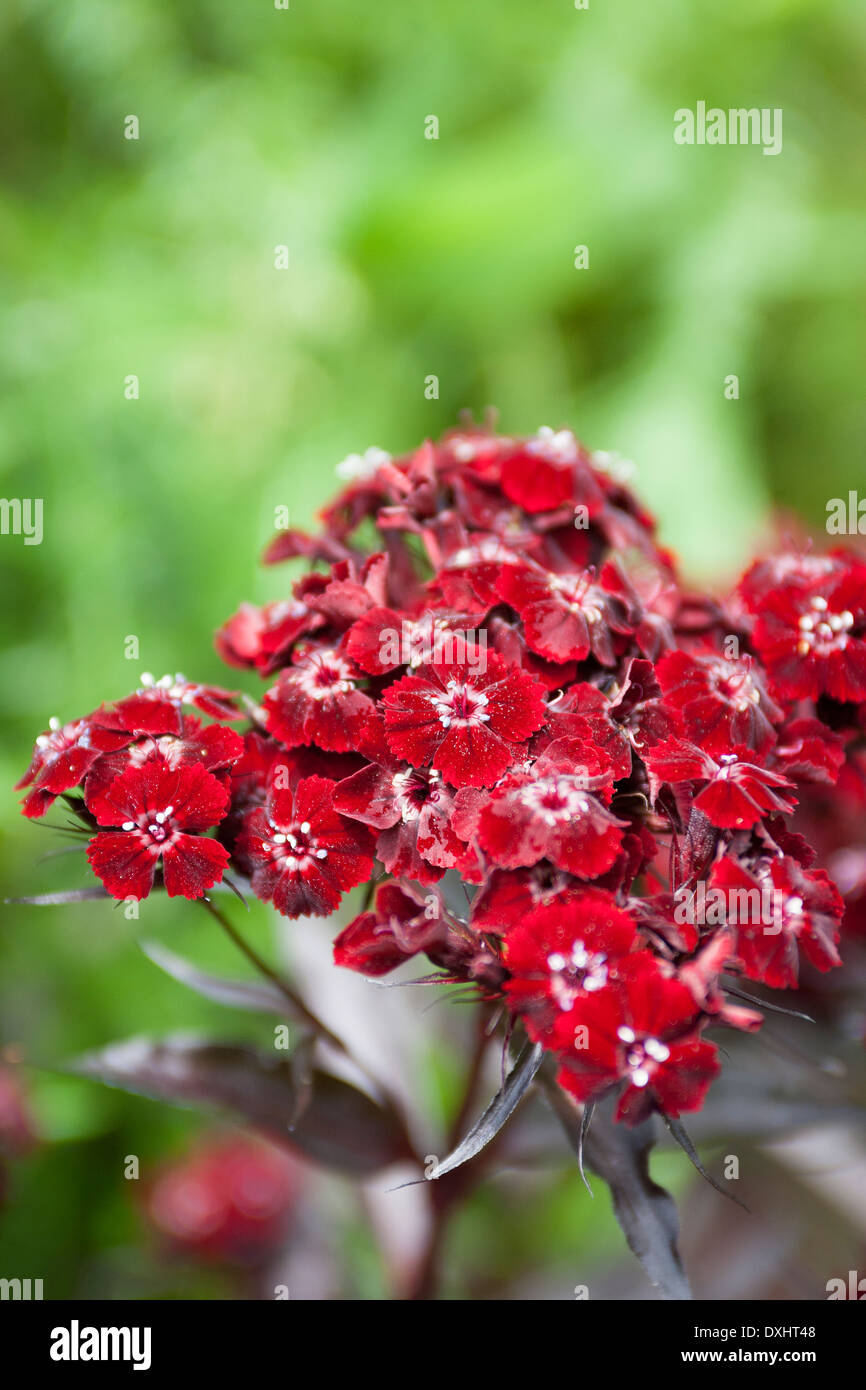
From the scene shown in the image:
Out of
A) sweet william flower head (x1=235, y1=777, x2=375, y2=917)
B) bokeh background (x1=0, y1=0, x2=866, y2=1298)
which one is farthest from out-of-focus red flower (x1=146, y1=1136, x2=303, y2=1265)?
sweet william flower head (x1=235, y1=777, x2=375, y2=917)

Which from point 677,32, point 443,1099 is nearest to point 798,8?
point 677,32

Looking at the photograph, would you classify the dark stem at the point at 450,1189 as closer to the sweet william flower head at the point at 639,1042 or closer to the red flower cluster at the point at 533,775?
the red flower cluster at the point at 533,775

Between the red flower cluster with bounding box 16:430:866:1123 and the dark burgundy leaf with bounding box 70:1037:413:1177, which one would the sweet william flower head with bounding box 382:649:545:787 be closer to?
the red flower cluster with bounding box 16:430:866:1123

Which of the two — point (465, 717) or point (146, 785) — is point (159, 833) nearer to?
point (146, 785)

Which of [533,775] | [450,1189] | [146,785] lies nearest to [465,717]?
[533,775]
